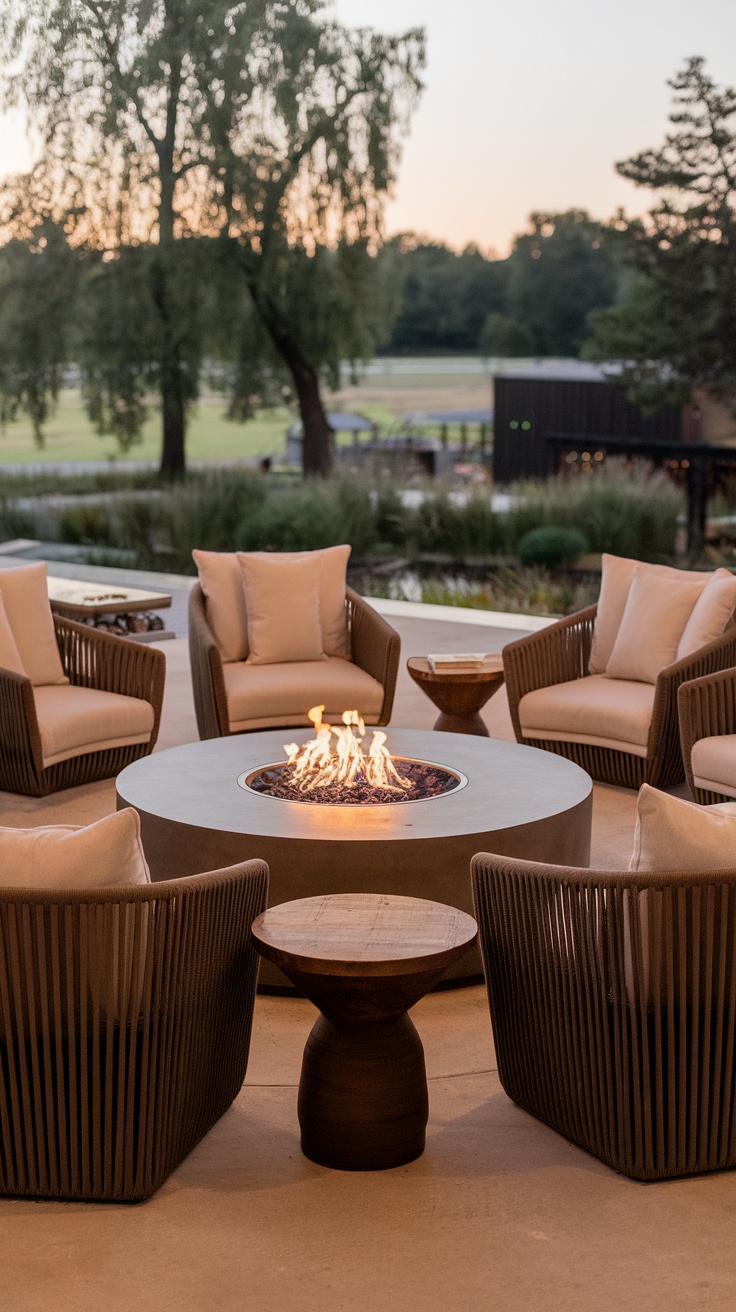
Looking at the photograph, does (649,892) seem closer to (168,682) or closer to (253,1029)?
(253,1029)

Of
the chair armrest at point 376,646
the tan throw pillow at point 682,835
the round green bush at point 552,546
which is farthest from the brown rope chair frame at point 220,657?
the round green bush at point 552,546

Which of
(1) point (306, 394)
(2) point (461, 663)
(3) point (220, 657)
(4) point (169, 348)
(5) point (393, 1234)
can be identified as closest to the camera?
(5) point (393, 1234)

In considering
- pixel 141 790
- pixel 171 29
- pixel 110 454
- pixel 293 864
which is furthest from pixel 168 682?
pixel 171 29

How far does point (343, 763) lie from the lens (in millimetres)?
4164

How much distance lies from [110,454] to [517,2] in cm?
543

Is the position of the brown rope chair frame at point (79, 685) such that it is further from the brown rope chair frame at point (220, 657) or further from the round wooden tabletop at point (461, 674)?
the round wooden tabletop at point (461, 674)

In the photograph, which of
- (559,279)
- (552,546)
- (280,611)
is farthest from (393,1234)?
(559,279)

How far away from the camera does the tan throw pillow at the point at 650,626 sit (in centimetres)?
542

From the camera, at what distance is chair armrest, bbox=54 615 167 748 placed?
5.42 m

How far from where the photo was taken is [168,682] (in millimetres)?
7469

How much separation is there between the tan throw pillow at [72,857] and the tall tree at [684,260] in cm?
808

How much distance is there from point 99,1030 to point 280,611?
3.42 m

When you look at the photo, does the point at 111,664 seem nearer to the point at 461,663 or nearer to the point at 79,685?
the point at 79,685

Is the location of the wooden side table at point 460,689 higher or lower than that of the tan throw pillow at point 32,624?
lower
